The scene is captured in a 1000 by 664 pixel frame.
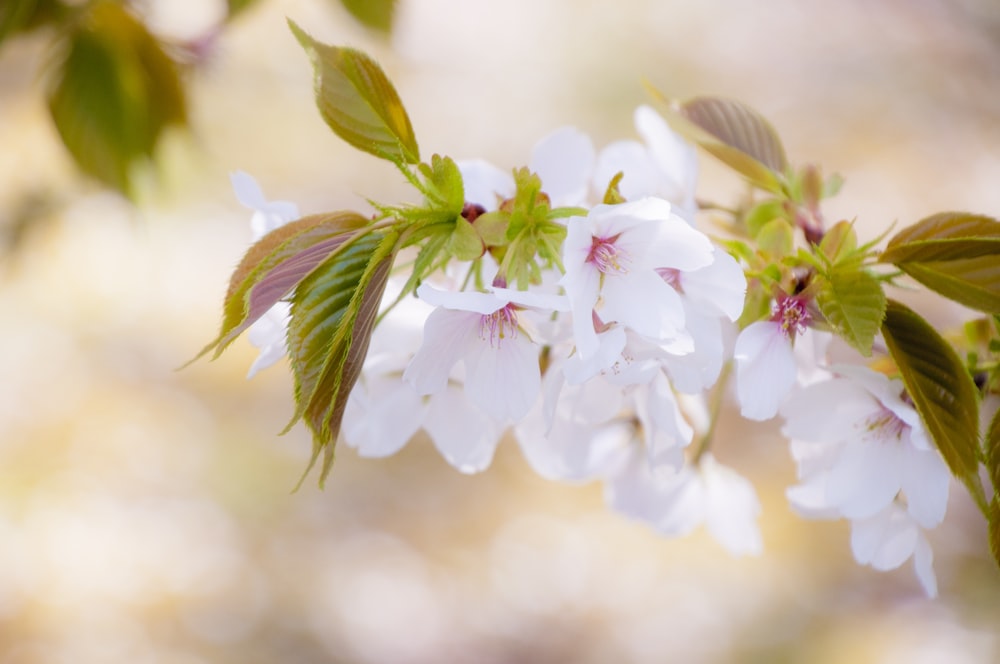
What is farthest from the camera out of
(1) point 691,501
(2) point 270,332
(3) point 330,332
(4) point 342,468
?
(4) point 342,468

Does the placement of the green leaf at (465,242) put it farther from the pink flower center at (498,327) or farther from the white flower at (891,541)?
the white flower at (891,541)

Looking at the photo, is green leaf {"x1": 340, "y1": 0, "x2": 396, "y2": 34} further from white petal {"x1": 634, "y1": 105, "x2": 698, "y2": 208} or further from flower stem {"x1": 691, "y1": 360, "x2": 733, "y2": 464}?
flower stem {"x1": 691, "y1": 360, "x2": 733, "y2": 464}

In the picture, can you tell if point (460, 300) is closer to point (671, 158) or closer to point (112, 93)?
point (671, 158)

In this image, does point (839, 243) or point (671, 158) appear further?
point (671, 158)

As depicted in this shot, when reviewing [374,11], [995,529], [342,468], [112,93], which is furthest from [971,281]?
[342,468]

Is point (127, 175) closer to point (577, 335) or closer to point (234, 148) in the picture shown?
point (577, 335)

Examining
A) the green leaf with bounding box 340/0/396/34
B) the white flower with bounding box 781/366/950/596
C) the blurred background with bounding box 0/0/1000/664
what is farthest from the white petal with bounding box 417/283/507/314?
the blurred background with bounding box 0/0/1000/664
